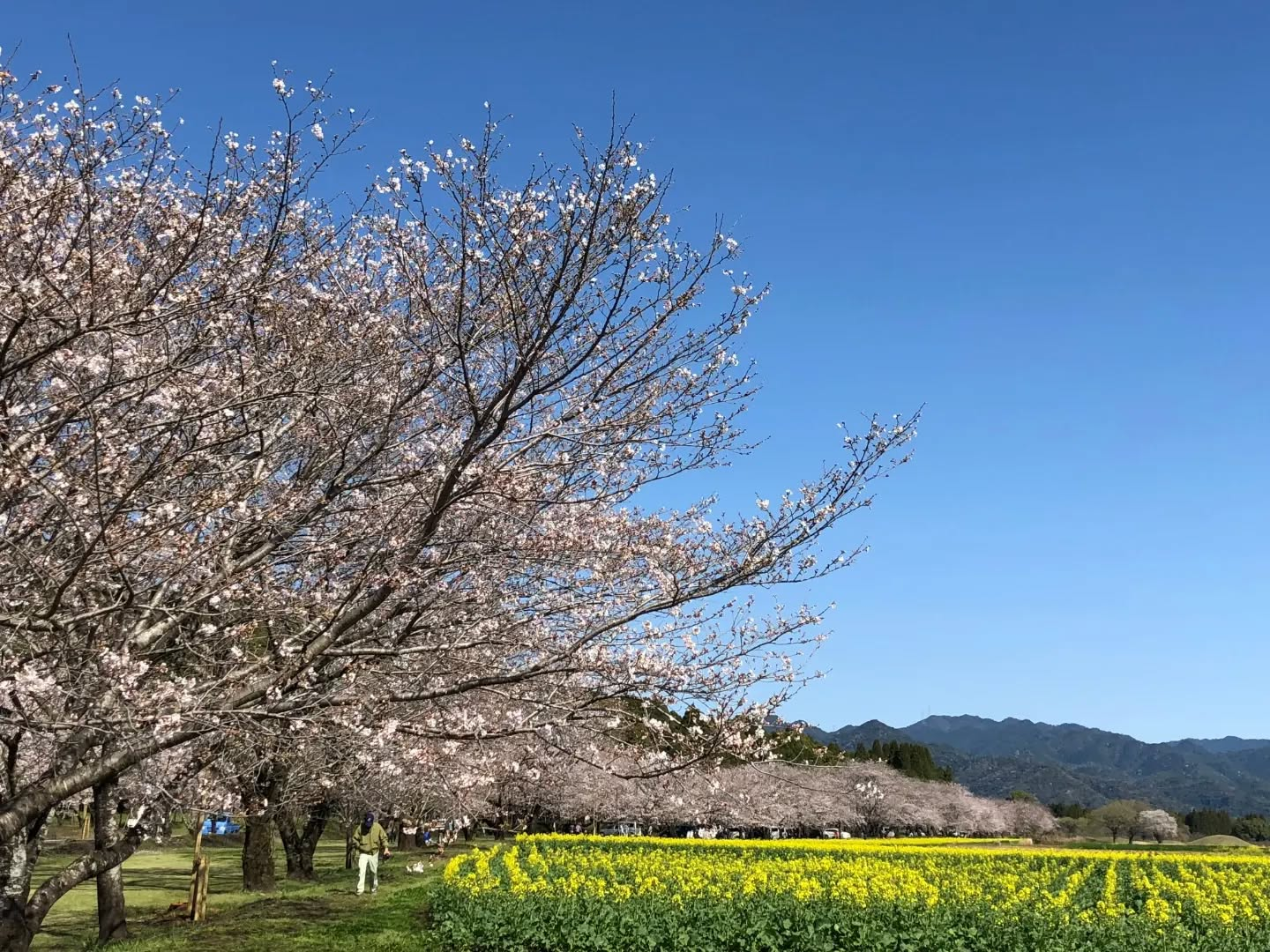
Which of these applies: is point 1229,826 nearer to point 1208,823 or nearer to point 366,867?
point 1208,823

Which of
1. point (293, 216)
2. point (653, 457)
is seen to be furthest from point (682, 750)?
point (293, 216)

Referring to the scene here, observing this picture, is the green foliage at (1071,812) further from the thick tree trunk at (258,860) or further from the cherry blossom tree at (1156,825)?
the thick tree trunk at (258,860)

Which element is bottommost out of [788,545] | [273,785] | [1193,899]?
[1193,899]

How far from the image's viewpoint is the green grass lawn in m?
13.3

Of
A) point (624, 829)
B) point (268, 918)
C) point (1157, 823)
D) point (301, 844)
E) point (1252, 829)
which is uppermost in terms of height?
point (301, 844)

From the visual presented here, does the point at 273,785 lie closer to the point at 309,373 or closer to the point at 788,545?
the point at 309,373

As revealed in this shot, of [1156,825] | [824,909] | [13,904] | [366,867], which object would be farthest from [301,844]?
[1156,825]

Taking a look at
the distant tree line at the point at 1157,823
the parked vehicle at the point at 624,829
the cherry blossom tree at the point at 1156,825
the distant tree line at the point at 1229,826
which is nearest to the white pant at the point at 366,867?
the parked vehicle at the point at 624,829

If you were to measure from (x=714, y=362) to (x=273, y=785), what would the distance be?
13827 millimetres

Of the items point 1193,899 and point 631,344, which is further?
point 1193,899

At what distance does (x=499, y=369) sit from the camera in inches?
267

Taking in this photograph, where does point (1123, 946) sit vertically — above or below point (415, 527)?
below

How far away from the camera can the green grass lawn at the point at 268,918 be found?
1326 centimetres

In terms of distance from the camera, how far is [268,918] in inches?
615
